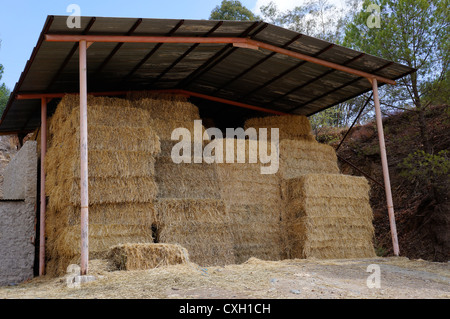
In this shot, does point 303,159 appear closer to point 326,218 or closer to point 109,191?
point 326,218

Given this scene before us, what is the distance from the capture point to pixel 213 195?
11336 millimetres

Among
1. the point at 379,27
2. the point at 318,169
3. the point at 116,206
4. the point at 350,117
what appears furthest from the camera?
the point at 350,117

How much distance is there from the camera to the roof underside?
30.9 feet

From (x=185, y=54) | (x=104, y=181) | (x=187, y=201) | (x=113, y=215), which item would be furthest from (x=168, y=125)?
(x=113, y=215)

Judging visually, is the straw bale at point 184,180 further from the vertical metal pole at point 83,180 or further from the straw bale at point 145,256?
the vertical metal pole at point 83,180

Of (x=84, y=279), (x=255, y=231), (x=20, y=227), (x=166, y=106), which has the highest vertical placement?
(x=166, y=106)

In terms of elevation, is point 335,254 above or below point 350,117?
below

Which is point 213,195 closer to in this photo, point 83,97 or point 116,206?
point 116,206

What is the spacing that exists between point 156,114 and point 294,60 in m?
3.65

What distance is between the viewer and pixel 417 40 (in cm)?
1530

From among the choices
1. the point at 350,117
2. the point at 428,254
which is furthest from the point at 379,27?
the point at 350,117

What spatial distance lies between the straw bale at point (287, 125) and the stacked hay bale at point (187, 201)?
2.91 m

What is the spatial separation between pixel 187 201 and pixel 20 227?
4109mm

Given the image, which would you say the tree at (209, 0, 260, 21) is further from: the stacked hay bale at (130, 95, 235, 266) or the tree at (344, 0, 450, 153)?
the stacked hay bale at (130, 95, 235, 266)
